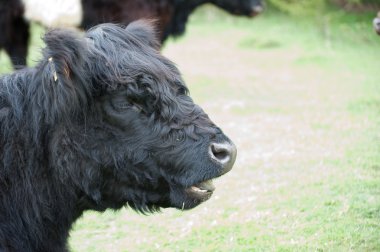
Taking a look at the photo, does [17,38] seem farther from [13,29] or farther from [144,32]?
[144,32]

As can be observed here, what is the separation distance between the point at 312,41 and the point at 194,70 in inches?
140

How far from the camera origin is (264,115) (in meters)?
8.67

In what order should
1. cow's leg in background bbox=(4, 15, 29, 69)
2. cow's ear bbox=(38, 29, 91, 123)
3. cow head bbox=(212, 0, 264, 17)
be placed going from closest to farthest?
cow's ear bbox=(38, 29, 91, 123), cow's leg in background bbox=(4, 15, 29, 69), cow head bbox=(212, 0, 264, 17)

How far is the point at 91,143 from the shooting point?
10.2 feet

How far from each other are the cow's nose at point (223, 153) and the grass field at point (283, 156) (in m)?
1.05

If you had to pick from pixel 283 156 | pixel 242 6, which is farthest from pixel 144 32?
pixel 242 6

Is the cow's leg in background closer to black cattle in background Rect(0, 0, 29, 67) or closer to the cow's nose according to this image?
black cattle in background Rect(0, 0, 29, 67)

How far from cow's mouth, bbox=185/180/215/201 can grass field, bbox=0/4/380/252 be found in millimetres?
1043

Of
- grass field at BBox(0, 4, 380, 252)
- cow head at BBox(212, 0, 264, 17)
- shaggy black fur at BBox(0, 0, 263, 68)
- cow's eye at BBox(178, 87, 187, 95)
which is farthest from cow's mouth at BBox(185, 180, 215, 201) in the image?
cow head at BBox(212, 0, 264, 17)

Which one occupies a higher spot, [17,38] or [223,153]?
[223,153]

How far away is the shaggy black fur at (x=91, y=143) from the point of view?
10.1 feet

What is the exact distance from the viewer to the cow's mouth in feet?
10.4

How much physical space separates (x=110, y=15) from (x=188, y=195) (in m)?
6.21

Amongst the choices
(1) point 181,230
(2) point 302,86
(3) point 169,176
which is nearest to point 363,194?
(1) point 181,230
